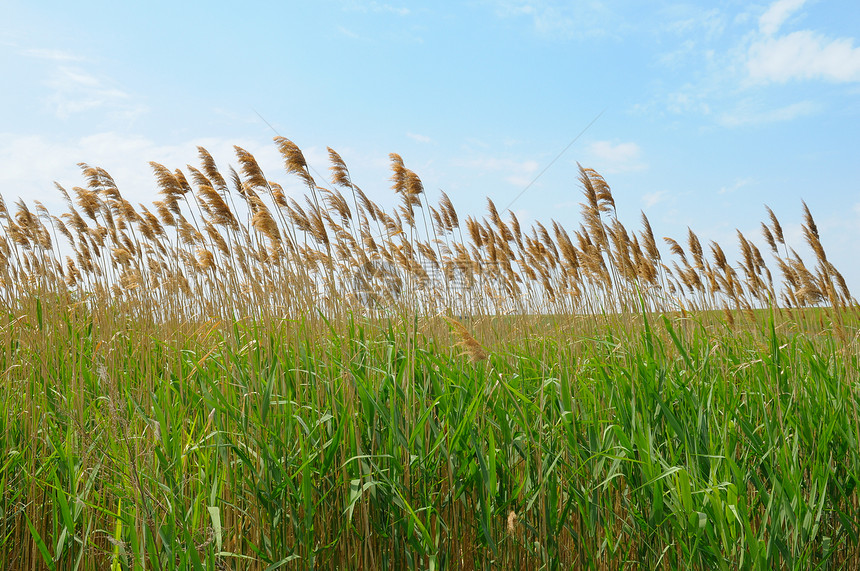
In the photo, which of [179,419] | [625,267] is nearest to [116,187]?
[179,419]

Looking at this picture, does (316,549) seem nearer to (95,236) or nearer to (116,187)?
(116,187)

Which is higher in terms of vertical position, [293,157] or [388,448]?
[293,157]

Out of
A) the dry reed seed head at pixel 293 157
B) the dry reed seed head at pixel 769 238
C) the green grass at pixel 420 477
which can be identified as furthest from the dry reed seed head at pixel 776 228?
the dry reed seed head at pixel 293 157

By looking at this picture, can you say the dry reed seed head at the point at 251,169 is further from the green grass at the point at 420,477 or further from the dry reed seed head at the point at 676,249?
the dry reed seed head at the point at 676,249

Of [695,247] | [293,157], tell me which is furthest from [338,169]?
[695,247]

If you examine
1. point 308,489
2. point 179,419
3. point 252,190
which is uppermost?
point 252,190

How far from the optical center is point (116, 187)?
5.04 meters

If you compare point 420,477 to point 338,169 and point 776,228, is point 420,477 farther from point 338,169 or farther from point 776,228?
point 776,228

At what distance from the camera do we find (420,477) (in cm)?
238

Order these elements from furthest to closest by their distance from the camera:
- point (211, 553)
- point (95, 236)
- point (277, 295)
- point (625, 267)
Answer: point (95, 236) < point (625, 267) < point (277, 295) < point (211, 553)

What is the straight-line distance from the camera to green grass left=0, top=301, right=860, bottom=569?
2.25 meters

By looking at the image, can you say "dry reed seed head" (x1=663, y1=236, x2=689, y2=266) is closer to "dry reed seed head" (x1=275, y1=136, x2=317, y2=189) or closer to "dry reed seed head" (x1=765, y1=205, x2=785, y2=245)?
"dry reed seed head" (x1=765, y1=205, x2=785, y2=245)

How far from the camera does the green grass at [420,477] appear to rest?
225 cm

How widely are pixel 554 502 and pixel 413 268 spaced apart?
2.24 metres
